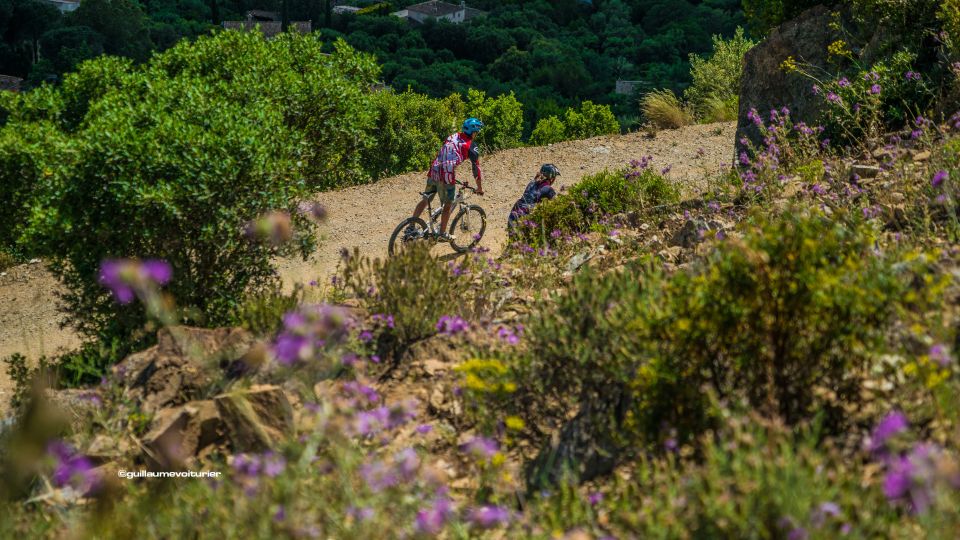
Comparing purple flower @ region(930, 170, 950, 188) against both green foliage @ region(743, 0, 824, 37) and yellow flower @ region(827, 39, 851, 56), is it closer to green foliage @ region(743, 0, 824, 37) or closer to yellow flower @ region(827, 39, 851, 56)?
yellow flower @ region(827, 39, 851, 56)

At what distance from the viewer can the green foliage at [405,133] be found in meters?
31.8

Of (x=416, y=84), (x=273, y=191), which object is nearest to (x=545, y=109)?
(x=416, y=84)

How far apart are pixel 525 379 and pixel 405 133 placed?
28.6 m

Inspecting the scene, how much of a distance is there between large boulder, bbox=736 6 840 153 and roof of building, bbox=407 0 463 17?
104852 millimetres

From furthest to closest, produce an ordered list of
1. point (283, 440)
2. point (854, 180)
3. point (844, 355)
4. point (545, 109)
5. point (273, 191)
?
point (545, 109) < point (273, 191) < point (854, 180) < point (283, 440) < point (844, 355)

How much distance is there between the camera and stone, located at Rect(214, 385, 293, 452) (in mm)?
4641

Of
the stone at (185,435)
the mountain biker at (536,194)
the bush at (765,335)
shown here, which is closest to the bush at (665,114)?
the mountain biker at (536,194)

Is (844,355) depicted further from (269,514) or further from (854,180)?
(854,180)

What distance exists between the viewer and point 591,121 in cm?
4366

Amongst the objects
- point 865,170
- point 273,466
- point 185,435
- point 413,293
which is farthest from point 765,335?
point 865,170

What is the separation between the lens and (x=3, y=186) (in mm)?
14039

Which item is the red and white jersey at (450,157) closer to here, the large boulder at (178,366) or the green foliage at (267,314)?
the green foliage at (267,314)

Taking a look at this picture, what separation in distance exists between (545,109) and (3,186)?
1967 inches

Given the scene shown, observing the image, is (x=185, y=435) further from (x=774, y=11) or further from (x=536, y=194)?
(x=774, y=11)
